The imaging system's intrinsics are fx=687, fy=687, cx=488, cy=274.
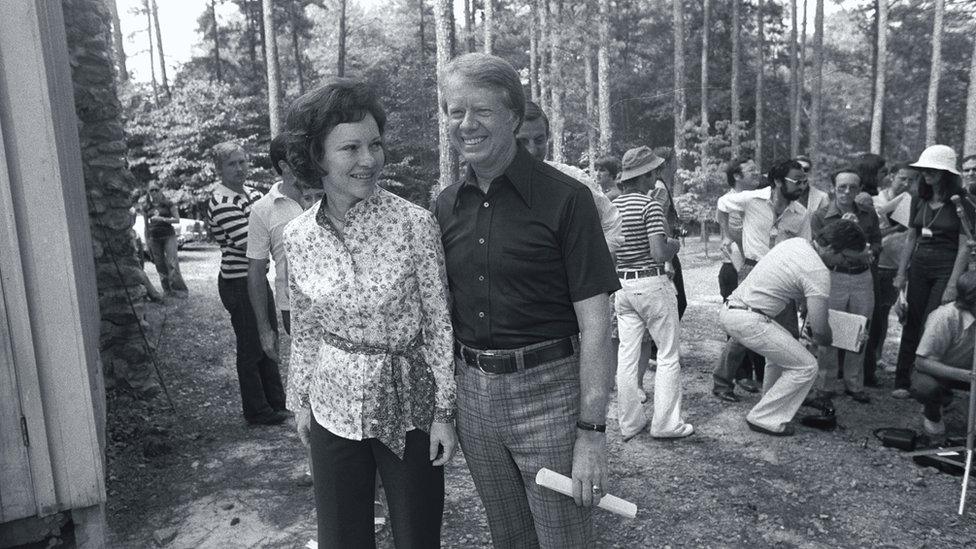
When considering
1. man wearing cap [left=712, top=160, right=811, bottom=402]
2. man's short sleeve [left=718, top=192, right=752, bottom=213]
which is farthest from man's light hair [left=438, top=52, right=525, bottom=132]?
man's short sleeve [left=718, top=192, right=752, bottom=213]

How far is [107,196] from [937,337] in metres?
6.57

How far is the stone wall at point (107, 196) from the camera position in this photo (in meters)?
5.71

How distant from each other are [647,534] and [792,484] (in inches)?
45.9

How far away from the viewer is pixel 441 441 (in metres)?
2.15

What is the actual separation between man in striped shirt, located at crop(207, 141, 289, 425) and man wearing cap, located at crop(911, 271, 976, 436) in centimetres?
457

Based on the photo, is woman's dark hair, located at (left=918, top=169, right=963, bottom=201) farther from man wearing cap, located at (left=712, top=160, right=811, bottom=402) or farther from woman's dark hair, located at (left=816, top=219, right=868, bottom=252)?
man wearing cap, located at (left=712, top=160, right=811, bottom=402)

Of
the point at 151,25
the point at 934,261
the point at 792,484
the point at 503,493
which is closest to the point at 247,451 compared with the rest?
the point at 503,493

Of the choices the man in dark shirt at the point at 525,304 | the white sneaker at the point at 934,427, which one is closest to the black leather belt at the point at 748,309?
the white sneaker at the point at 934,427

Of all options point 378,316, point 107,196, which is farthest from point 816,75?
point 378,316

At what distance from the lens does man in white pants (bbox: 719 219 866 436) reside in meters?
4.77

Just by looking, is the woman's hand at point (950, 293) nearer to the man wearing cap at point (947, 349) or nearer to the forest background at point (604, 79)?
the man wearing cap at point (947, 349)

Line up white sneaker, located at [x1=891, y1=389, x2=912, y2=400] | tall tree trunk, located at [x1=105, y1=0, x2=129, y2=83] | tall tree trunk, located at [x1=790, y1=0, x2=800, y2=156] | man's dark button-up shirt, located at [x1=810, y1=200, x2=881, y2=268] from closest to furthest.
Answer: white sneaker, located at [x1=891, y1=389, x2=912, y2=400], man's dark button-up shirt, located at [x1=810, y1=200, x2=881, y2=268], tall tree trunk, located at [x1=790, y1=0, x2=800, y2=156], tall tree trunk, located at [x1=105, y1=0, x2=129, y2=83]

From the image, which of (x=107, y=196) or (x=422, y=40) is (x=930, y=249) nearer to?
(x=107, y=196)

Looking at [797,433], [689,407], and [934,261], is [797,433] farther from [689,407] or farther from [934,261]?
[934,261]
